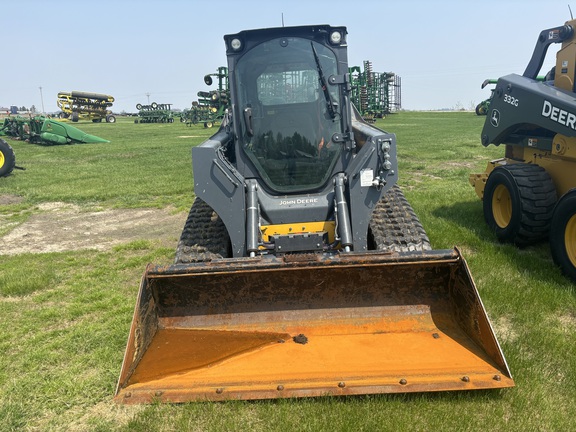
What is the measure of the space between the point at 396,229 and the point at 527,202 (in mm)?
1791

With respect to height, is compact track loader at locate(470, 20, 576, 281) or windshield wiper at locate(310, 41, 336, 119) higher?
windshield wiper at locate(310, 41, 336, 119)

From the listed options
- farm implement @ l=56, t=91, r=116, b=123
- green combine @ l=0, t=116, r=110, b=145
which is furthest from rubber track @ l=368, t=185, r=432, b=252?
farm implement @ l=56, t=91, r=116, b=123

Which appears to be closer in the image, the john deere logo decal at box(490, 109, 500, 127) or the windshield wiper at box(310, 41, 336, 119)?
the windshield wiper at box(310, 41, 336, 119)

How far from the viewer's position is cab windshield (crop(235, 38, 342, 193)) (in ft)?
14.7

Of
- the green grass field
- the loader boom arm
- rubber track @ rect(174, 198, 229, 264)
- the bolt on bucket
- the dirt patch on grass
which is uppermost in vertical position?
the loader boom arm

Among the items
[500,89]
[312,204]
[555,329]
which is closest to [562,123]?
[500,89]

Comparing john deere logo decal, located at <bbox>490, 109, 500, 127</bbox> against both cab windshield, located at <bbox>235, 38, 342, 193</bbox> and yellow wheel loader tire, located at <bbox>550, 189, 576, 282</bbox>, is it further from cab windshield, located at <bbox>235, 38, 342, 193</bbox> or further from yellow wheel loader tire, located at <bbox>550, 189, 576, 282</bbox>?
cab windshield, located at <bbox>235, 38, 342, 193</bbox>

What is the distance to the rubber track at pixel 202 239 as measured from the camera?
4203mm

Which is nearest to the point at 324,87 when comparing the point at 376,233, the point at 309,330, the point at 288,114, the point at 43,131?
the point at 288,114

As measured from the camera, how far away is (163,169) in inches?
511

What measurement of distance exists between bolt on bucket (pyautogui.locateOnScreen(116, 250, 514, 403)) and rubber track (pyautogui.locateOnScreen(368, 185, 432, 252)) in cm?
65

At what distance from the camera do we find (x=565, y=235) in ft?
14.6

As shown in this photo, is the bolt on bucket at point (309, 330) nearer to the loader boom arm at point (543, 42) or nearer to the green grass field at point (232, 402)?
the green grass field at point (232, 402)

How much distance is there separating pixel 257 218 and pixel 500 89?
12.6ft
